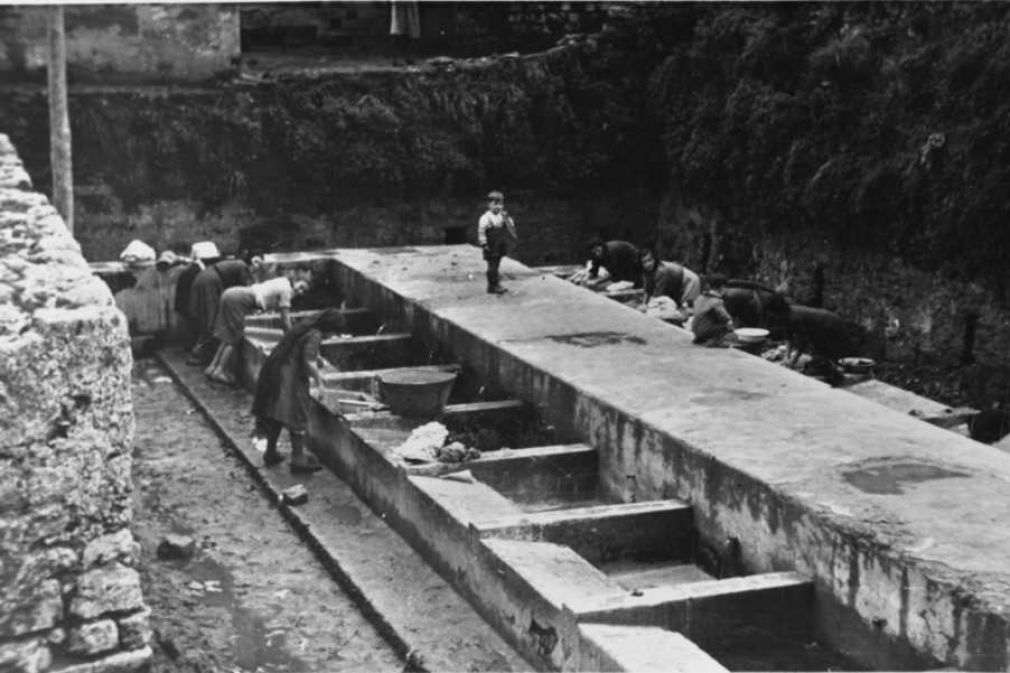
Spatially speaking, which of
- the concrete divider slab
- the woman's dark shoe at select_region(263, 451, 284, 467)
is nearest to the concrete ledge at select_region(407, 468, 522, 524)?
the woman's dark shoe at select_region(263, 451, 284, 467)

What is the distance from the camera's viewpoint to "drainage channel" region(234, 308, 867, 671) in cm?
724

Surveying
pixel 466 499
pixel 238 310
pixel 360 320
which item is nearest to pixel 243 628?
pixel 466 499

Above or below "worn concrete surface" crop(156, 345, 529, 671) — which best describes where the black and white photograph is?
above

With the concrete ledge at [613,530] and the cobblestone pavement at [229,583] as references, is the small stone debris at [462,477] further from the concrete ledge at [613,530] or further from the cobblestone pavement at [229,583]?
the cobblestone pavement at [229,583]

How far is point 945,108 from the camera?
50.1 ft

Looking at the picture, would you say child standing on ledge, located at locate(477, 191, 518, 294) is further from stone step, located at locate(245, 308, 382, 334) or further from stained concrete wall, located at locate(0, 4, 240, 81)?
stained concrete wall, located at locate(0, 4, 240, 81)

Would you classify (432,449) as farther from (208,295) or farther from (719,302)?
(208,295)

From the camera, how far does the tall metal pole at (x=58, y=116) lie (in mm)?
15086

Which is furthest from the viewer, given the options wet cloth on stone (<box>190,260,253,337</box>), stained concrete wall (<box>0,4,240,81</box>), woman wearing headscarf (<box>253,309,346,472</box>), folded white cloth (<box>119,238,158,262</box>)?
stained concrete wall (<box>0,4,240,81</box>)

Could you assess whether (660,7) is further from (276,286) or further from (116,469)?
(116,469)

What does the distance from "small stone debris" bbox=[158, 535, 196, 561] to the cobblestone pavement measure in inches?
2.1

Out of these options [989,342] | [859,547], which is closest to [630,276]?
[989,342]

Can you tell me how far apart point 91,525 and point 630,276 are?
1020cm

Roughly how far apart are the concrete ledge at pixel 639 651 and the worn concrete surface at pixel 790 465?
107cm
